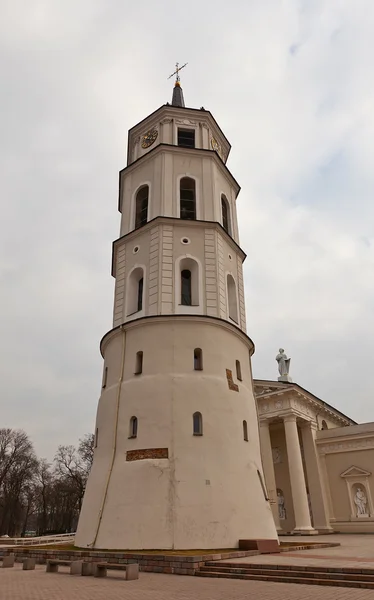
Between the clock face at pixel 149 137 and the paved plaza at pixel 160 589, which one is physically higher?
the clock face at pixel 149 137

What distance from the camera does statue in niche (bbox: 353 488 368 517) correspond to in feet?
117

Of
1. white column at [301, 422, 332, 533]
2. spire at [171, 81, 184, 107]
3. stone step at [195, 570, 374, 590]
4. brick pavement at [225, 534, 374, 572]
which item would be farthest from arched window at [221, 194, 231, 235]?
white column at [301, 422, 332, 533]

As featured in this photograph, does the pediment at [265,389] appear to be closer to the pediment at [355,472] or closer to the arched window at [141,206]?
the pediment at [355,472]

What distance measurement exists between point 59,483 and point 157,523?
56.3 metres

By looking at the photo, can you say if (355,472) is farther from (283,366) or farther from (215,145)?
(215,145)

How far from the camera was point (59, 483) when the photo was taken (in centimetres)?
6631

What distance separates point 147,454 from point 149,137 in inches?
781

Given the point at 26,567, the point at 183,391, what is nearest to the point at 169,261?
the point at 183,391

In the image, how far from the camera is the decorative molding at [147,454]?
17.6 metres

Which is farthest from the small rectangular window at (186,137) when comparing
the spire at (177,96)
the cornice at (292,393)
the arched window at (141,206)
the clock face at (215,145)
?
the cornice at (292,393)

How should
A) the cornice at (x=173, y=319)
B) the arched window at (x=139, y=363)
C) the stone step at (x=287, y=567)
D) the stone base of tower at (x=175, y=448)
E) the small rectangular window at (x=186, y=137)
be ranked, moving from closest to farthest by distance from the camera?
the stone step at (x=287, y=567)
the stone base of tower at (x=175, y=448)
the arched window at (x=139, y=363)
the cornice at (x=173, y=319)
the small rectangular window at (x=186, y=137)

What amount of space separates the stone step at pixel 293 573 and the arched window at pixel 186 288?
12.0m

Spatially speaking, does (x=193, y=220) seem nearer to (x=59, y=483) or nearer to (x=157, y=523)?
(x=157, y=523)

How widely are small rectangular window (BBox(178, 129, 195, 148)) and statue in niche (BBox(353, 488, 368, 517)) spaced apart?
29613 mm
